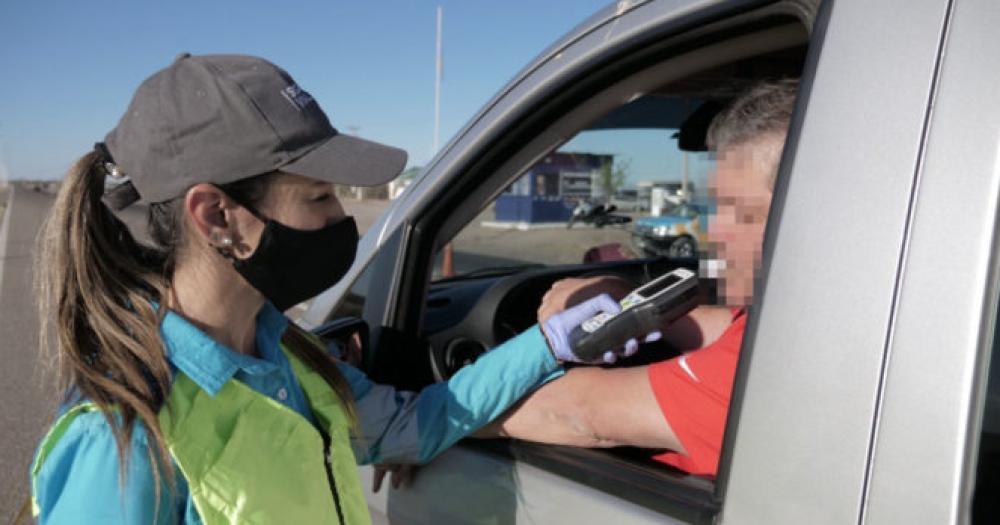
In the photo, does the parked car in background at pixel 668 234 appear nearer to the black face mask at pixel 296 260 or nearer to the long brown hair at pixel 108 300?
the black face mask at pixel 296 260

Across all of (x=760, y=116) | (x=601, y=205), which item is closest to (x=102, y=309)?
(x=760, y=116)

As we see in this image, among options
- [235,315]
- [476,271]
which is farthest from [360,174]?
[476,271]

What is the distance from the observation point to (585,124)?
198cm

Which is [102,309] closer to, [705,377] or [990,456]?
[705,377]

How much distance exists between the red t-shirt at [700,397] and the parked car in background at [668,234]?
41cm

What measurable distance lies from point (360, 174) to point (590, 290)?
813mm

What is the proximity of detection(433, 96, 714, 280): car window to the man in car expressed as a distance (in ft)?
0.36

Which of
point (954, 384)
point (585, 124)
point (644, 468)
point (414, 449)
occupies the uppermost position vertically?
point (585, 124)

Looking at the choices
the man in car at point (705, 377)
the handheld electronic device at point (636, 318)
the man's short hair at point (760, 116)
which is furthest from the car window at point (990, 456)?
the handheld electronic device at point (636, 318)

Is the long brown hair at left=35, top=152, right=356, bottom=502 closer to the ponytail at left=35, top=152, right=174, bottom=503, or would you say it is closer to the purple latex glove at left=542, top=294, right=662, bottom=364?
the ponytail at left=35, top=152, right=174, bottom=503

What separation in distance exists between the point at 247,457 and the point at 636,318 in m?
0.83

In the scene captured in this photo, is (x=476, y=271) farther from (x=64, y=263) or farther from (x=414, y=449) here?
(x=64, y=263)

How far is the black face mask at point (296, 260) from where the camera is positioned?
1.42 meters

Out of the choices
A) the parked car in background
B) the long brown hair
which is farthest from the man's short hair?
the long brown hair
